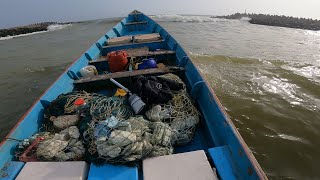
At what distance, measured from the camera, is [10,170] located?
283cm

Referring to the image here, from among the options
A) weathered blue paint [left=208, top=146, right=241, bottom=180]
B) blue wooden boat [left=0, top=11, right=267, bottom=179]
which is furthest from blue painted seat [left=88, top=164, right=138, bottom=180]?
weathered blue paint [left=208, top=146, right=241, bottom=180]

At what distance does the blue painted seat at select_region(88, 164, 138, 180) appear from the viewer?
2.70 m

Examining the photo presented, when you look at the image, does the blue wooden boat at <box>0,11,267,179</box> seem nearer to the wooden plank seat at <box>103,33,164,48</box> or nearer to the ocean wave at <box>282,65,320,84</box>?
the wooden plank seat at <box>103,33,164,48</box>

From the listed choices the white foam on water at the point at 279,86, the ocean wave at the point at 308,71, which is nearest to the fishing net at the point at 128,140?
the white foam on water at the point at 279,86

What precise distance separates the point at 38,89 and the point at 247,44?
1310cm

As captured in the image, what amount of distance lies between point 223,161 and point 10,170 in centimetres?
270

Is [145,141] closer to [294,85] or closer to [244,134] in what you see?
[244,134]

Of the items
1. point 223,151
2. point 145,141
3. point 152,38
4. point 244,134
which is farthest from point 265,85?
point 145,141

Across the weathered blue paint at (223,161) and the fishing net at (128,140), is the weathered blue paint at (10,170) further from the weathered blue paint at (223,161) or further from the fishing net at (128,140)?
the weathered blue paint at (223,161)

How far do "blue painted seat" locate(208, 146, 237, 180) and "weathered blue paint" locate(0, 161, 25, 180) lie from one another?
2.48m

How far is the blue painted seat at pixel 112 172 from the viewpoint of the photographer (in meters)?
2.70

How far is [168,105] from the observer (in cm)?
392

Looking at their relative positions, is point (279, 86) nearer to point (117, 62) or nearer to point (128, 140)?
point (117, 62)

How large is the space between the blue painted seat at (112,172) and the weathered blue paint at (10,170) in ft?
3.07
